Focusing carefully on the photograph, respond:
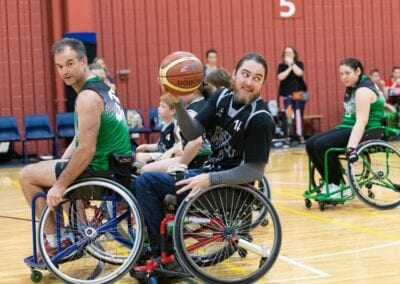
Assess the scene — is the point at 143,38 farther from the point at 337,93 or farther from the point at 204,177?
the point at 204,177

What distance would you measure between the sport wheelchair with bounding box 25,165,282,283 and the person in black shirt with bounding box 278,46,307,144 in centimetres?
808

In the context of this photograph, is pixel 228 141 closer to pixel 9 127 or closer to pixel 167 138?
pixel 167 138

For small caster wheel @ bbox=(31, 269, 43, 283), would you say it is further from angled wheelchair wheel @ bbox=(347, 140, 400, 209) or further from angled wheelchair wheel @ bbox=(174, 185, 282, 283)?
angled wheelchair wheel @ bbox=(347, 140, 400, 209)

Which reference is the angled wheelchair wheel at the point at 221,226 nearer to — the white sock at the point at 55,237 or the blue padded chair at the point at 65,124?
the white sock at the point at 55,237

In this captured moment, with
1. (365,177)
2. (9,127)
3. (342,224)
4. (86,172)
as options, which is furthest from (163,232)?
(9,127)

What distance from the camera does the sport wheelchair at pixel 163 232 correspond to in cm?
389

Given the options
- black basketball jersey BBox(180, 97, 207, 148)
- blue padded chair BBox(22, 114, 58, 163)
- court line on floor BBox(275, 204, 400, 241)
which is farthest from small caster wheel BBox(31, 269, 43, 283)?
blue padded chair BBox(22, 114, 58, 163)

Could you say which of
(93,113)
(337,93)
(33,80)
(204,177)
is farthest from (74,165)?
(337,93)

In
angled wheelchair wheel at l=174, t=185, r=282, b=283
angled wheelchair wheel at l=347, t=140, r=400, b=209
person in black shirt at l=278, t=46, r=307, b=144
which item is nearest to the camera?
angled wheelchair wheel at l=174, t=185, r=282, b=283

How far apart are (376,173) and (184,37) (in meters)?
6.53

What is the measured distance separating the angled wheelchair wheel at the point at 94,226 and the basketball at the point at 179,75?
572 millimetres

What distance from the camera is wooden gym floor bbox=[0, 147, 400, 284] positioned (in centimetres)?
425

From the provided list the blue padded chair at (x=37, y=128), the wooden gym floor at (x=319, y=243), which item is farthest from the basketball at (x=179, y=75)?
the blue padded chair at (x=37, y=128)

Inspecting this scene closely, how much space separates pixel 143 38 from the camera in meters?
12.1
